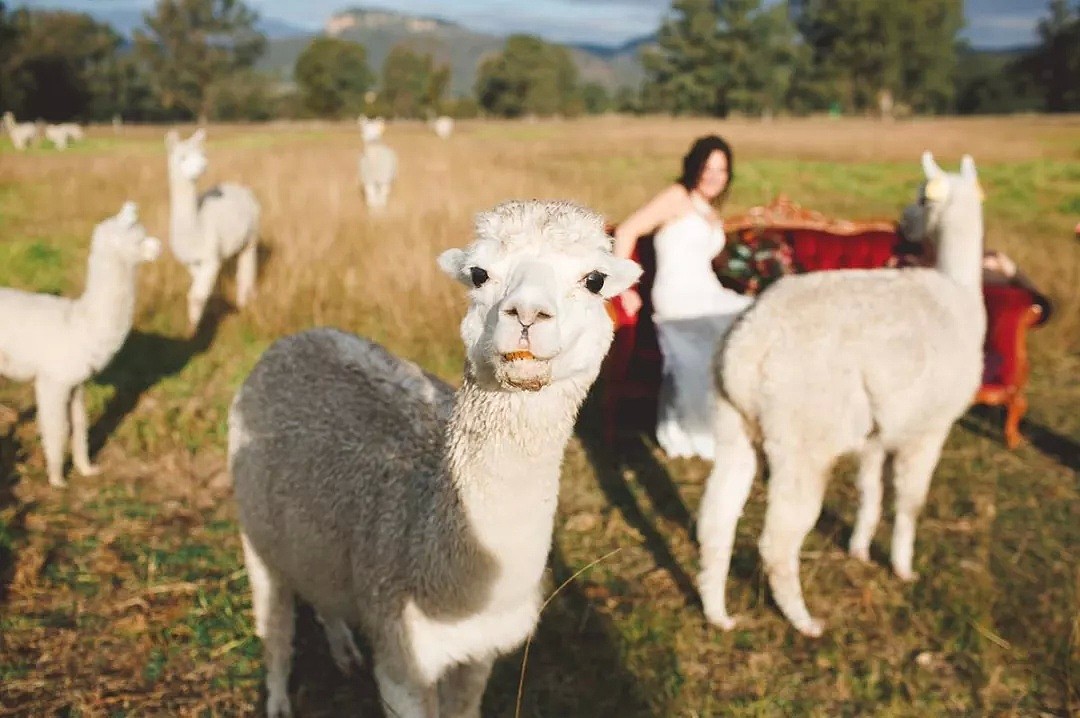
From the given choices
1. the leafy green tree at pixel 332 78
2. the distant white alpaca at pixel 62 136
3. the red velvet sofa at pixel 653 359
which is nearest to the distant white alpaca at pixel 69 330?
the red velvet sofa at pixel 653 359

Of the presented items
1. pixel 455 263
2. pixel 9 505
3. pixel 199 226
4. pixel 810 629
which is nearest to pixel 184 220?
pixel 199 226

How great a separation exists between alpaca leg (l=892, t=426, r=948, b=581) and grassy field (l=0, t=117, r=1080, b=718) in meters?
0.14

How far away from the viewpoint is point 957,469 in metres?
5.75

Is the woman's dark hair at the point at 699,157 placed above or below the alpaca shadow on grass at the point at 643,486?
above

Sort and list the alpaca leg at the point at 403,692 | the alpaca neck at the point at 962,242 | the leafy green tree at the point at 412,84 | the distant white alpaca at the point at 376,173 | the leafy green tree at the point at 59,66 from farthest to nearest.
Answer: the leafy green tree at the point at 412,84, the leafy green tree at the point at 59,66, the distant white alpaca at the point at 376,173, the alpaca neck at the point at 962,242, the alpaca leg at the point at 403,692

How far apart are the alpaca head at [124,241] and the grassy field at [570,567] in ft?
4.42

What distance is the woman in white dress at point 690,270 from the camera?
17.7 feet

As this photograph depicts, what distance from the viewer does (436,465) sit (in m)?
2.62

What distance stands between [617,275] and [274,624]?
2139mm

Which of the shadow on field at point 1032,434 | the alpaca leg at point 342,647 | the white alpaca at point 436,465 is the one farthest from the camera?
the shadow on field at point 1032,434

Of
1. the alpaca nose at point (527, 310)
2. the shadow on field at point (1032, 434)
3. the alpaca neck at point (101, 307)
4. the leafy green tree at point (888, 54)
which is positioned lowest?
the shadow on field at point (1032, 434)

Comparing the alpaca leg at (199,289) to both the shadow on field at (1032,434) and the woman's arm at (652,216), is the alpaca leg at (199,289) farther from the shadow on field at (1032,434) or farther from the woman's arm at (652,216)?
the shadow on field at (1032,434)

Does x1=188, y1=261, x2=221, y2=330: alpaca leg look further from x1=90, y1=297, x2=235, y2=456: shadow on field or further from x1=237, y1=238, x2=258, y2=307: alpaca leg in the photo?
x1=237, y1=238, x2=258, y2=307: alpaca leg

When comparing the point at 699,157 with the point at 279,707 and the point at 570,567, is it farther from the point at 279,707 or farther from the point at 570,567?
the point at 279,707
